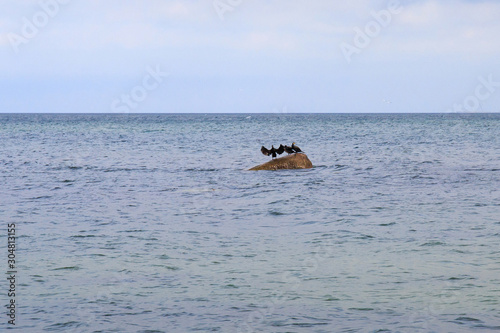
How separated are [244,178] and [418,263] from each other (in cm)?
1655

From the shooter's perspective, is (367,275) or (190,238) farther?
(190,238)

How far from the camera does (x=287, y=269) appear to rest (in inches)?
473

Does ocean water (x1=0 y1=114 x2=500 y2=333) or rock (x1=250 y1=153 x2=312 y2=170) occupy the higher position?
rock (x1=250 y1=153 x2=312 y2=170)

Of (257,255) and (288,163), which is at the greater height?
(288,163)

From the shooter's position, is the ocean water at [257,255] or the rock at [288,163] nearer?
the ocean water at [257,255]

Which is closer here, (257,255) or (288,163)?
(257,255)

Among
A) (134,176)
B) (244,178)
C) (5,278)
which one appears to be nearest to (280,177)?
(244,178)

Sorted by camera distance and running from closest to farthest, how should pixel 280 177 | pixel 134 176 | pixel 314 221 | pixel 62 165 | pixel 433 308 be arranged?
pixel 433 308 → pixel 314 221 → pixel 280 177 → pixel 134 176 → pixel 62 165

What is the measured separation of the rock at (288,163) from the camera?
30938 mm

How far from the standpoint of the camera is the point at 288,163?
31.5 m

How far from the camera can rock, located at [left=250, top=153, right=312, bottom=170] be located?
30.9m

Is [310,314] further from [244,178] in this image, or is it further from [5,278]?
[244,178]

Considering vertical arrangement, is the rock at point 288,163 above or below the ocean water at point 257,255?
above

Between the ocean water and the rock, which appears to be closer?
the ocean water
